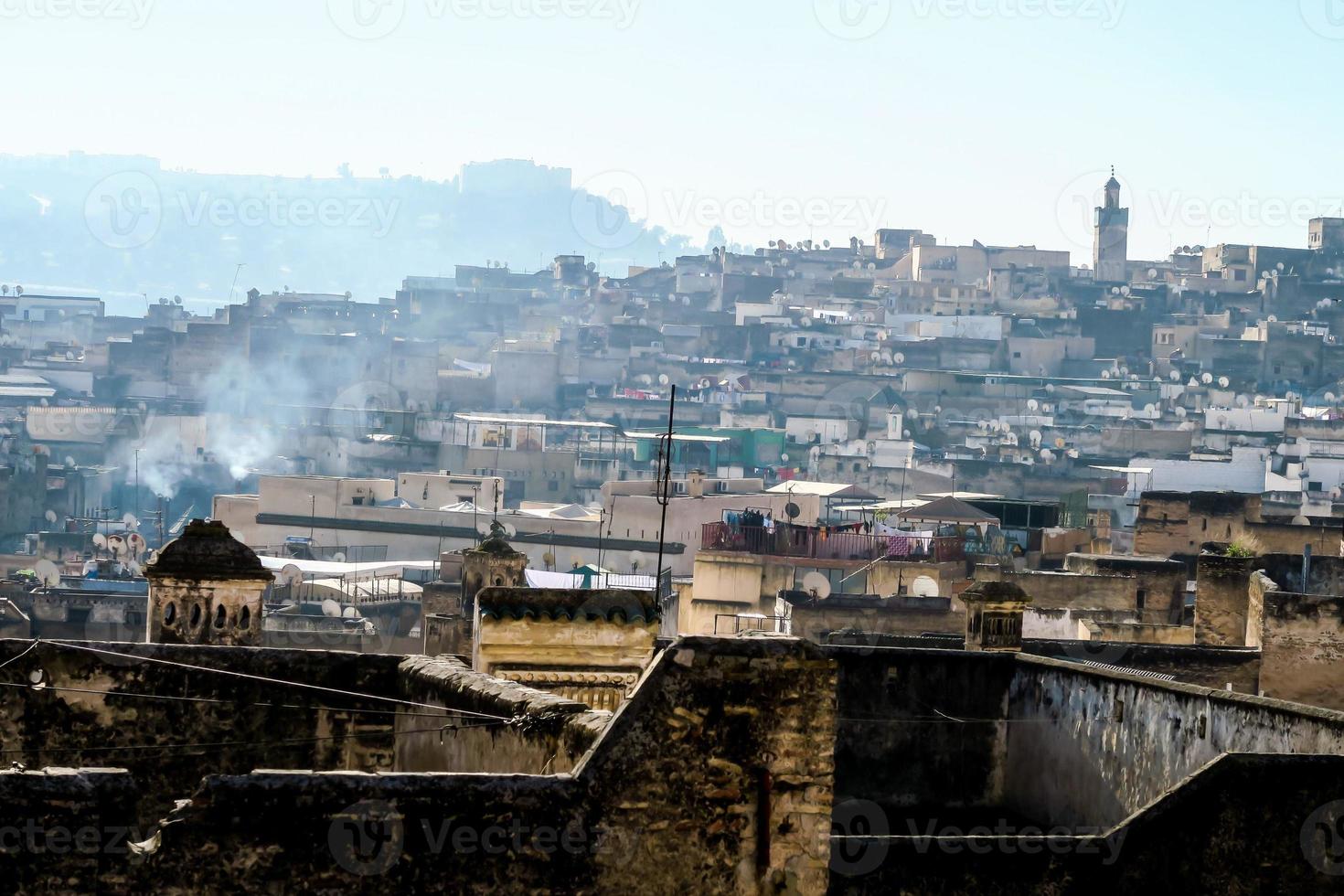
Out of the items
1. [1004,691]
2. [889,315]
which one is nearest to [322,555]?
[1004,691]

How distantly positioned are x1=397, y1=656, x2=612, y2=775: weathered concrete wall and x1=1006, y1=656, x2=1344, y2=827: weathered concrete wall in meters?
3.63

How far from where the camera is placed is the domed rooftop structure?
1291 cm

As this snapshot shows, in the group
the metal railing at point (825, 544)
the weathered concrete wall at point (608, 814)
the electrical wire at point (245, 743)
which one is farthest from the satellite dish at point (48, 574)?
the weathered concrete wall at point (608, 814)

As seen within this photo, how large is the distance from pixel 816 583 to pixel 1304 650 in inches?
705

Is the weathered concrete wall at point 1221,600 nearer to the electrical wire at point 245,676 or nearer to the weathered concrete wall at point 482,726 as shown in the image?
the weathered concrete wall at point 482,726

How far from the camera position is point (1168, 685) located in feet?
39.6

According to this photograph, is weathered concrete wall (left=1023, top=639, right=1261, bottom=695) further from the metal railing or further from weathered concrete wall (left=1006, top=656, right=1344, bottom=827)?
the metal railing

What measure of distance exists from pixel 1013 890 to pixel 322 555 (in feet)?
144

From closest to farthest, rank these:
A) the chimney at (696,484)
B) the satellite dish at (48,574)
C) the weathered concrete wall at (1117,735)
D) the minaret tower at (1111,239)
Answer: the weathered concrete wall at (1117,735) → the satellite dish at (48,574) → the chimney at (696,484) → the minaret tower at (1111,239)

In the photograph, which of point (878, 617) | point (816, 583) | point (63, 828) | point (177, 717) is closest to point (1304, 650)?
point (177, 717)

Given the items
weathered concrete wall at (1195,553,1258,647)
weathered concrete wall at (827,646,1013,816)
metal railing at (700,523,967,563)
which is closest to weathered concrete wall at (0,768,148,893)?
weathered concrete wall at (827,646,1013,816)

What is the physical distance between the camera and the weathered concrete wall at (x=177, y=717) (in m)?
9.30

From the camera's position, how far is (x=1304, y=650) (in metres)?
20.9

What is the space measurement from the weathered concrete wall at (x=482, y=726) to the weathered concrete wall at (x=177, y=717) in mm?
195
